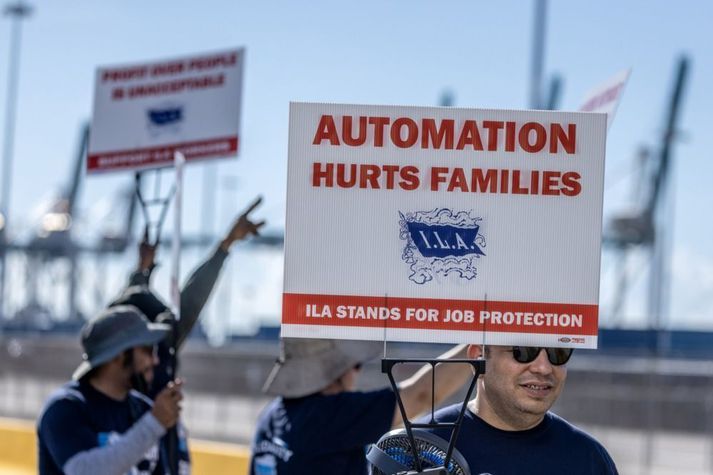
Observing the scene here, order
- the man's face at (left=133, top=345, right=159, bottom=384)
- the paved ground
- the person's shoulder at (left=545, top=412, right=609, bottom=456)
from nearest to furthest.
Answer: the person's shoulder at (left=545, top=412, right=609, bottom=456) < the man's face at (left=133, top=345, right=159, bottom=384) < the paved ground

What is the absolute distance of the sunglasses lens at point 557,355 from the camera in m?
3.55

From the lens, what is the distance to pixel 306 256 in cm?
337

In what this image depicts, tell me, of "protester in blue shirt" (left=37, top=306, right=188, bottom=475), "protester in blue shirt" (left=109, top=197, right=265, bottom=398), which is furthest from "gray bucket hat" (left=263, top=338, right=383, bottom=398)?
"protester in blue shirt" (left=109, top=197, right=265, bottom=398)

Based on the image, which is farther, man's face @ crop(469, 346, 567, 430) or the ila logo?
the ila logo

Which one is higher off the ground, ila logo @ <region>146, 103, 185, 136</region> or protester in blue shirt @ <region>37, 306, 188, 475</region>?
ila logo @ <region>146, 103, 185, 136</region>

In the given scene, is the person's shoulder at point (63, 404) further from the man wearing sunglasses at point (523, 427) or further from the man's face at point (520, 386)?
the man's face at point (520, 386)

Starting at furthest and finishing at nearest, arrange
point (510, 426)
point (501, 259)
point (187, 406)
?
point (187, 406) → point (510, 426) → point (501, 259)

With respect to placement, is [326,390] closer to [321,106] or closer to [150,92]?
[321,106]

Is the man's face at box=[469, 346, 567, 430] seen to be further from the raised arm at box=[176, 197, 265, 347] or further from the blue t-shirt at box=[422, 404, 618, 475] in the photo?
the raised arm at box=[176, 197, 265, 347]

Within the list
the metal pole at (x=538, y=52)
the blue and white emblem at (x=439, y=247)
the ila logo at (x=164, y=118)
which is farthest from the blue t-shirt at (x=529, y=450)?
the metal pole at (x=538, y=52)

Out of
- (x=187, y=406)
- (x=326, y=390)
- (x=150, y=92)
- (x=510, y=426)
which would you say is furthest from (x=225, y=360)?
(x=510, y=426)

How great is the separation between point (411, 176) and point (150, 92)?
12.4 ft

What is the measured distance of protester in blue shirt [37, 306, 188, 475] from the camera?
5.02 m

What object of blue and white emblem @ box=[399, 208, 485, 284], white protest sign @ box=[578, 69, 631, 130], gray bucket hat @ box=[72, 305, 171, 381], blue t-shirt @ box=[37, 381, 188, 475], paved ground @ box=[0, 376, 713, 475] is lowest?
paved ground @ box=[0, 376, 713, 475]
